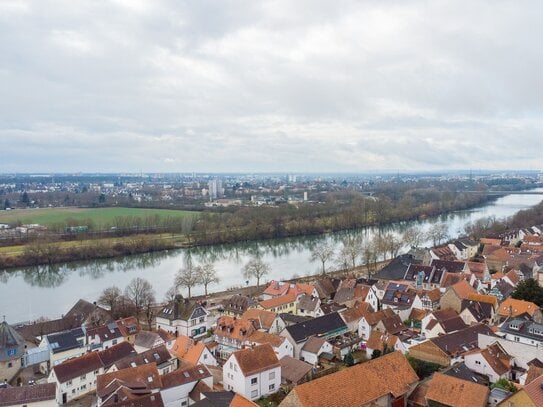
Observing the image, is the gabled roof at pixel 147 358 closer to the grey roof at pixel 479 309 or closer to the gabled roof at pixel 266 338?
the gabled roof at pixel 266 338

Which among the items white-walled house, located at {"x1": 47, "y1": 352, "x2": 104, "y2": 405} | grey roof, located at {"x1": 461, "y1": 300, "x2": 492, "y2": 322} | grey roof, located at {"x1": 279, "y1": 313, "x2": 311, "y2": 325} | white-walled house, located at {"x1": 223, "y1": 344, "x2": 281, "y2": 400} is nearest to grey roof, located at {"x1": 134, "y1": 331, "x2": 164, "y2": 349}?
white-walled house, located at {"x1": 47, "y1": 352, "x2": 104, "y2": 405}

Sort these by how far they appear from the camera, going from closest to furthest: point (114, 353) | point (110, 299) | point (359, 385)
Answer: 1. point (359, 385)
2. point (114, 353)
3. point (110, 299)

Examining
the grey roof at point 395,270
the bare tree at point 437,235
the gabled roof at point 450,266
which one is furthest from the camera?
the bare tree at point 437,235

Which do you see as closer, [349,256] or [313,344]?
[313,344]

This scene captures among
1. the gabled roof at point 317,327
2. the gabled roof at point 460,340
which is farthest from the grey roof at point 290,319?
the gabled roof at point 460,340

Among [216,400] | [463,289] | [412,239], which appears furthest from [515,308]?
[412,239]

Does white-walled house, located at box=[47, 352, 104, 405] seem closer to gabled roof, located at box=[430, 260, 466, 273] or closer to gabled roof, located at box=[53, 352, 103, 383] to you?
gabled roof, located at box=[53, 352, 103, 383]

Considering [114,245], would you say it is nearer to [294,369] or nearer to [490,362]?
[294,369]

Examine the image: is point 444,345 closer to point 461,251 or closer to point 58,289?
point 461,251
